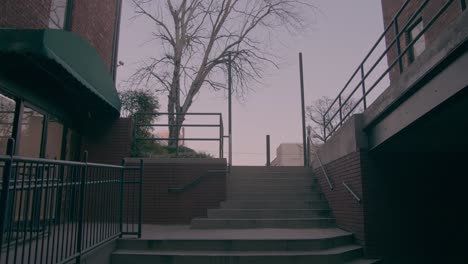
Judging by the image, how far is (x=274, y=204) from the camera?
8531 millimetres

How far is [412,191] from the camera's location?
6.65m

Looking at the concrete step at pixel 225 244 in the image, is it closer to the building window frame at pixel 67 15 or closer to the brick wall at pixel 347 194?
the brick wall at pixel 347 194

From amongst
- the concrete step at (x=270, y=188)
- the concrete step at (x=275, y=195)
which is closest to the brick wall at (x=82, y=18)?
the concrete step at (x=270, y=188)

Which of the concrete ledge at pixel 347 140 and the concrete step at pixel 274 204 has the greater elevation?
the concrete ledge at pixel 347 140

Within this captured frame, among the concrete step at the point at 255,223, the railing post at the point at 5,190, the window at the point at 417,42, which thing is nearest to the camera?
the railing post at the point at 5,190

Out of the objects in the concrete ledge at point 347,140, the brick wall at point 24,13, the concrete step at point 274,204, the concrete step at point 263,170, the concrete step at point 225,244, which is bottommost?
the concrete step at point 225,244

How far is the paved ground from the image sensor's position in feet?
20.6

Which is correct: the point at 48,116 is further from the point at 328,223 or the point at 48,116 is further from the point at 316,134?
the point at 316,134

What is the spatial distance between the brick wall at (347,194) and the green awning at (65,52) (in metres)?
5.34

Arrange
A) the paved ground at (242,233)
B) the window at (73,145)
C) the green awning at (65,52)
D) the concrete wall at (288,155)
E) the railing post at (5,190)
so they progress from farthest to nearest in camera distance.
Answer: the concrete wall at (288,155) < the window at (73,145) < the paved ground at (242,233) < the green awning at (65,52) < the railing post at (5,190)

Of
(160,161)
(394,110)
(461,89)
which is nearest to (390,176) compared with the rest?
(394,110)

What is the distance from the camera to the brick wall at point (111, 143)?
930cm

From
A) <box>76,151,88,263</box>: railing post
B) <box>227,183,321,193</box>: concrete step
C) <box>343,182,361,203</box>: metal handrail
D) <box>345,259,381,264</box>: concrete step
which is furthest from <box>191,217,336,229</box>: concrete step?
<box>76,151,88,263</box>: railing post

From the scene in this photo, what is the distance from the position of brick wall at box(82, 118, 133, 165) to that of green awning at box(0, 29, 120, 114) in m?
1.45
